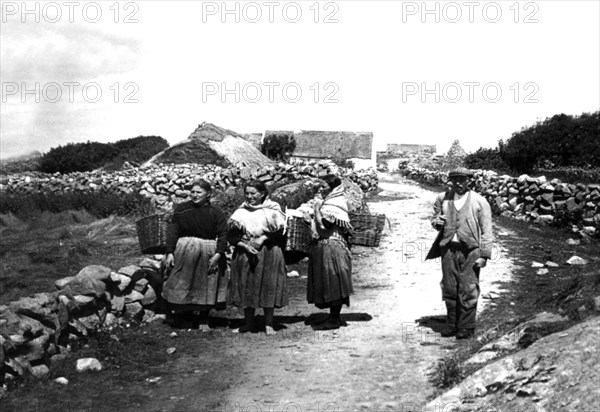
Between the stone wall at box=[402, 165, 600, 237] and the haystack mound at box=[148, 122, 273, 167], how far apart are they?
33.5ft

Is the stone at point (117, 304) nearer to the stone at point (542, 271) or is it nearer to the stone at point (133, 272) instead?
the stone at point (133, 272)

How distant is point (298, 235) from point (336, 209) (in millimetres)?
946

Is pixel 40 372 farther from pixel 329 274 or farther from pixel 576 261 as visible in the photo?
pixel 576 261

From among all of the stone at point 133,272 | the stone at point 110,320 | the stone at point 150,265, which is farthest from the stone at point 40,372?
the stone at point 150,265

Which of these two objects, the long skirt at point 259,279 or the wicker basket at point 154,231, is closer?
the long skirt at point 259,279

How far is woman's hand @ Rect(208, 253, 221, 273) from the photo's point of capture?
22.6 ft

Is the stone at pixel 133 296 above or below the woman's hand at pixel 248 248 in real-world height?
below

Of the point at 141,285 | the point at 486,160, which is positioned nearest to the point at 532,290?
the point at 141,285

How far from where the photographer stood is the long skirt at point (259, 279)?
22.4ft

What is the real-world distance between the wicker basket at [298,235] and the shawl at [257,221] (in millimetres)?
683

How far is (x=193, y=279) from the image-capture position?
7.00 metres

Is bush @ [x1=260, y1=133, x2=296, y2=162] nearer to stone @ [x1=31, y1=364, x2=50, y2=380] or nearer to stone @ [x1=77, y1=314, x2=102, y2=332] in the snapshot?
stone @ [x1=77, y1=314, x2=102, y2=332]

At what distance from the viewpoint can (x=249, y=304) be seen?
684 cm

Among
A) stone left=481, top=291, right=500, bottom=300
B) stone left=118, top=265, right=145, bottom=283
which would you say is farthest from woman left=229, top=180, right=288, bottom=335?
stone left=481, top=291, right=500, bottom=300
